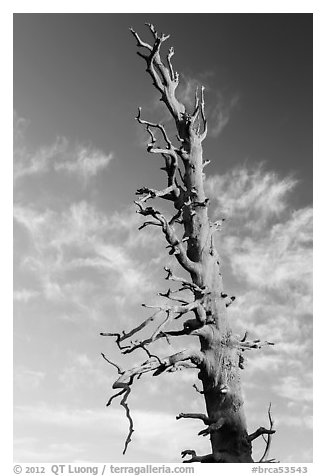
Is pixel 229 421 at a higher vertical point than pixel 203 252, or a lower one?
lower

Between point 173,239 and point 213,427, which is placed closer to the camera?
point 213,427

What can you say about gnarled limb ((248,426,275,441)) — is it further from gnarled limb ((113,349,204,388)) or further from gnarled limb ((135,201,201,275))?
gnarled limb ((135,201,201,275))

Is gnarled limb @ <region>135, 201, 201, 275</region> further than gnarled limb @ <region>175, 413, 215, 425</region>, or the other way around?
gnarled limb @ <region>135, 201, 201, 275</region>

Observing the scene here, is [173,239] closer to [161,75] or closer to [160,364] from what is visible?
[160,364]

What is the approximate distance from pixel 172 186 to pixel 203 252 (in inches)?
59.2

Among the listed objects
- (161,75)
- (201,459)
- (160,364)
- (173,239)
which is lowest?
(201,459)

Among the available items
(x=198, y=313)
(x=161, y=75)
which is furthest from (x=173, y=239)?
(x=161, y=75)

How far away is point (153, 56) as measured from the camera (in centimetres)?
991

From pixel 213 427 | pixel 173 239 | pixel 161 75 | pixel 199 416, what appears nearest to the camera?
pixel 213 427

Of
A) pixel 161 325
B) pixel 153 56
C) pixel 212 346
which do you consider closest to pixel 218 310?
pixel 212 346

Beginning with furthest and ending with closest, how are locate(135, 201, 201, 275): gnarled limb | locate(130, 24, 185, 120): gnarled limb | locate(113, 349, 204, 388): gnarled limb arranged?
locate(130, 24, 185, 120): gnarled limb
locate(135, 201, 201, 275): gnarled limb
locate(113, 349, 204, 388): gnarled limb

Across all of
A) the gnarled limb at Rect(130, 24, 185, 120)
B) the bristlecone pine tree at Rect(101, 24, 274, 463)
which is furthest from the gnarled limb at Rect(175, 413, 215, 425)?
the gnarled limb at Rect(130, 24, 185, 120)

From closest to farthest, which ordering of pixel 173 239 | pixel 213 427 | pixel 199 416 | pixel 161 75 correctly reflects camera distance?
pixel 213 427, pixel 199 416, pixel 173 239, pixel 161 75
